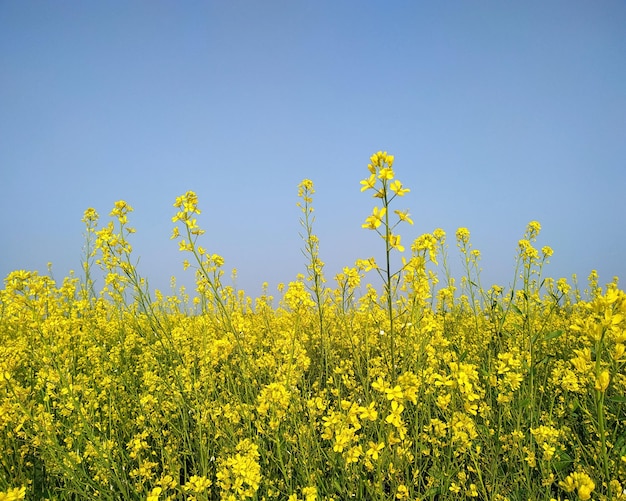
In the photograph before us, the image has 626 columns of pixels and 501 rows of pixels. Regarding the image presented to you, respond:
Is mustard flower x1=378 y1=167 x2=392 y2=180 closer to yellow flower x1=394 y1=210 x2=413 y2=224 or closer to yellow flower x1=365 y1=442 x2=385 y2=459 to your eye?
yellow flower x1=394 y1=210 x2=413 y2=224

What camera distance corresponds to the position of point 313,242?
3217mm

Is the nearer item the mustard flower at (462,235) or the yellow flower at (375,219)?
the yellow flower at (375,219)

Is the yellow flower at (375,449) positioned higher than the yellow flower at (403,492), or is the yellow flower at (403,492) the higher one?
the yellow flower at (375,449)

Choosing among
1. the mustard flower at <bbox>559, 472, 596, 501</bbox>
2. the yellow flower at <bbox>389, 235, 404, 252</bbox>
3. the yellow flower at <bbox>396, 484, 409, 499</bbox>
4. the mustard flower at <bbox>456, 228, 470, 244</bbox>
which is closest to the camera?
the mustard flower at <bbox>559, 472, 596, 501</bbox>

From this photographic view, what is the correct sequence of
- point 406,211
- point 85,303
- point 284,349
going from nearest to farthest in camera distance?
point 406,211 → point 284,349 → point 85,303

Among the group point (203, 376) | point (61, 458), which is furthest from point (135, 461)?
point (203, 376)

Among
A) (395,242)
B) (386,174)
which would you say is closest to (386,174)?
(386,174)

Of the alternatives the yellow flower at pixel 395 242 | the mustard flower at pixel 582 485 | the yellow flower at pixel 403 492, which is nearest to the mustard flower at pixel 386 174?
the yellow flower at pixel 395 242

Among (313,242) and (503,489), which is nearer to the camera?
(503,489)

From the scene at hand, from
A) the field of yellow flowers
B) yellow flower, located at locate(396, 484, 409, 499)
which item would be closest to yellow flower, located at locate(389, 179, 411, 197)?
the field of yellow flowers

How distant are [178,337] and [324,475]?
6.59ft

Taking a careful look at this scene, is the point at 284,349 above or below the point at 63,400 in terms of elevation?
above

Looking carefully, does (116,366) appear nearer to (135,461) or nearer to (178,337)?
(178,337)

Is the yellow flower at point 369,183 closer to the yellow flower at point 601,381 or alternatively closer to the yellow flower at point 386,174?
the yellow flower at point 386,174
